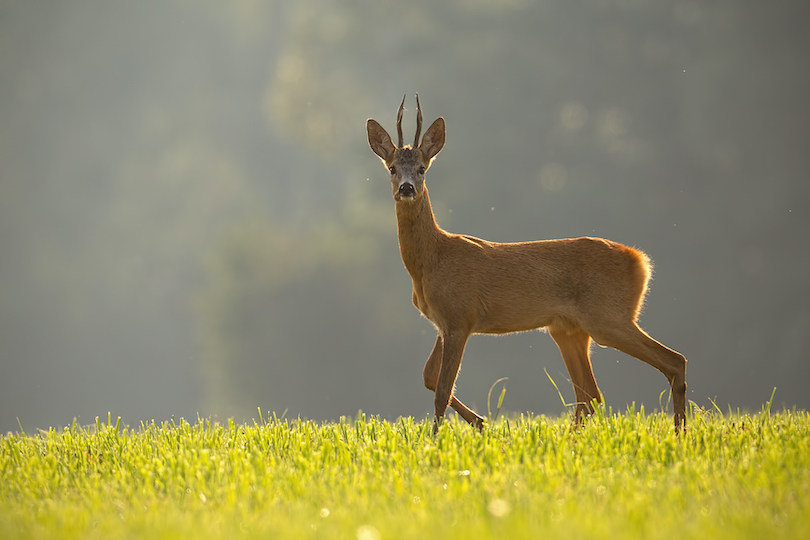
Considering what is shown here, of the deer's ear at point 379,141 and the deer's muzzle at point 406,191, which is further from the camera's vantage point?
the deer's ear at point 379,141

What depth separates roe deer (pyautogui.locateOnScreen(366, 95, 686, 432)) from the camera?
6000 millimetres

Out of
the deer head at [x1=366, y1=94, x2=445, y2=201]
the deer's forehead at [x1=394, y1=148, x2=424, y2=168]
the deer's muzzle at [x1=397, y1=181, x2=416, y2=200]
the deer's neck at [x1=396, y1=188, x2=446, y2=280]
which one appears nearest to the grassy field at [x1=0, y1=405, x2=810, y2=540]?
the deer's neck at [x1=396, y1=188, x2=446, y2=280]

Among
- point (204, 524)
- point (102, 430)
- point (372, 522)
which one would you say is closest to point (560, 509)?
point (372, 522)

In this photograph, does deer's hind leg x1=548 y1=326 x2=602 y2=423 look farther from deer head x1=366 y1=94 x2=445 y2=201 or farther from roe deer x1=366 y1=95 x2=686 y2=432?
deer head x1=366 y1=94 x2=445 y2=201

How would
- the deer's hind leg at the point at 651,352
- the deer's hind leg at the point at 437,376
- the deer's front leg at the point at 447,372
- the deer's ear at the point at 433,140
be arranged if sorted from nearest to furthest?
the deer's front leg at the point at 447,372 → the deer's hind leg at the point at 651,352 → the deer's hind leg at the point at 437,376 → the deer's ear at the point at 433,140

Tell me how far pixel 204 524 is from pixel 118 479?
5.16 feet

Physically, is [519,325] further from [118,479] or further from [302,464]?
[118,479]

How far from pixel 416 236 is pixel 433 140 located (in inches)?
41.1

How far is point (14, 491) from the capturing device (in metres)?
4.40

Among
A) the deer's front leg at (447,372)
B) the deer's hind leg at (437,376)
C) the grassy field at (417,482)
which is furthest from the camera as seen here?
the deer's hind leg at (437,376)

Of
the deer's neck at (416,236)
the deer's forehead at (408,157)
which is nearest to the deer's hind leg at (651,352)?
the deer's neck at (416,236)

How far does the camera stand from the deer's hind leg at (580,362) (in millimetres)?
6668

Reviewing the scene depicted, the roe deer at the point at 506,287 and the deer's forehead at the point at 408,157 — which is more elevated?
the deer's forehead at the point at 408,157

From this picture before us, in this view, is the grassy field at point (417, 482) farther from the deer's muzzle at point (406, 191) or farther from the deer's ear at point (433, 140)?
the deer's ear at point (433, 140)
